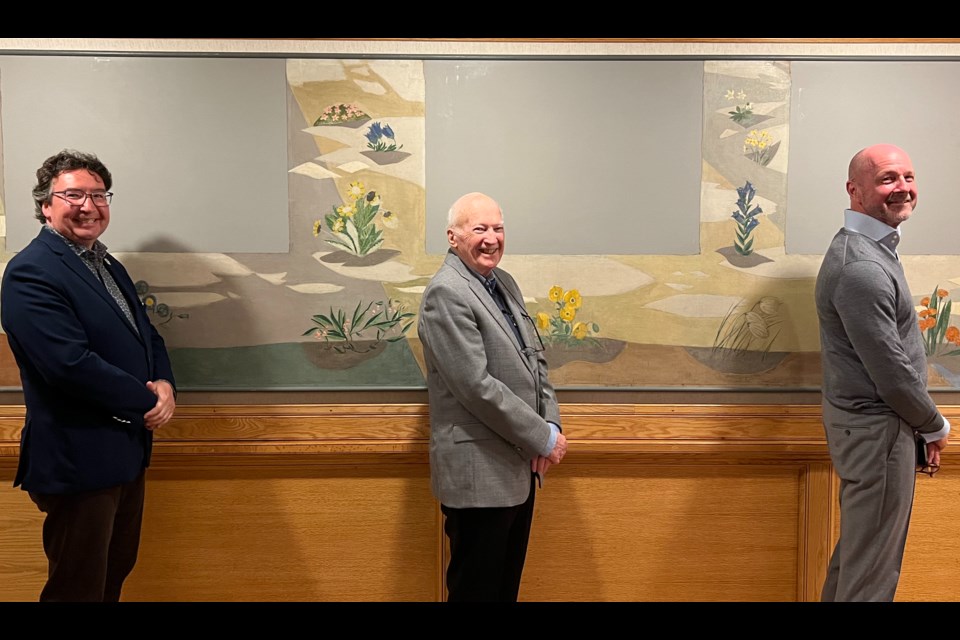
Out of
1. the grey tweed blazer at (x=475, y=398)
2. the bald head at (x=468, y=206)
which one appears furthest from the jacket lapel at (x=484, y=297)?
the bald head at (x=468, y=206)

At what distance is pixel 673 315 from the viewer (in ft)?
9.04

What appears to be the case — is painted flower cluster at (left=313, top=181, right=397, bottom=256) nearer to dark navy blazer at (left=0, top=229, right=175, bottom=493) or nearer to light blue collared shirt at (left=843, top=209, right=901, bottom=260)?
dark navy blazer at (left=0, top=229, right=175, bottom=493)

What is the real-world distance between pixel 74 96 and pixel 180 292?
28.8 inches

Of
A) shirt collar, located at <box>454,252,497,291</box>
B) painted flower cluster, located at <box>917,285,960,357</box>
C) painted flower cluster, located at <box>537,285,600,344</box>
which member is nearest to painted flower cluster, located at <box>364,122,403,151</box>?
shirt collar, located at <box>454,252,497,291</box>

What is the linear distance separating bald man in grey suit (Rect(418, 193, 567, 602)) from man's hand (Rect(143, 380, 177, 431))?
0.78 metres

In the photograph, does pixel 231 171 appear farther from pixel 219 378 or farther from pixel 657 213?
pixel 657 213

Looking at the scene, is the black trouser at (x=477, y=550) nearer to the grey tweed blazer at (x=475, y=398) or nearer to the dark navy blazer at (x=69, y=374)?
the grey tweed blazer at (x=475, y=398)

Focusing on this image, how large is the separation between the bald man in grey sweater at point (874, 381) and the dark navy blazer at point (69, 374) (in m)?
2.03

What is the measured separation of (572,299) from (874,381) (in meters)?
0.96

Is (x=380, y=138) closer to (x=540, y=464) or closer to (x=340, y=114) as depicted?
(x=340, y=114)

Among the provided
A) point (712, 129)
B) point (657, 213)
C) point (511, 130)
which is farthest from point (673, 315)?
point (511, 130)

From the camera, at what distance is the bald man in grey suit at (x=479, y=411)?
2262 millimetres

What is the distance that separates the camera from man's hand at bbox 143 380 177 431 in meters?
2.31

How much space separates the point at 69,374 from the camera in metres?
2.12
